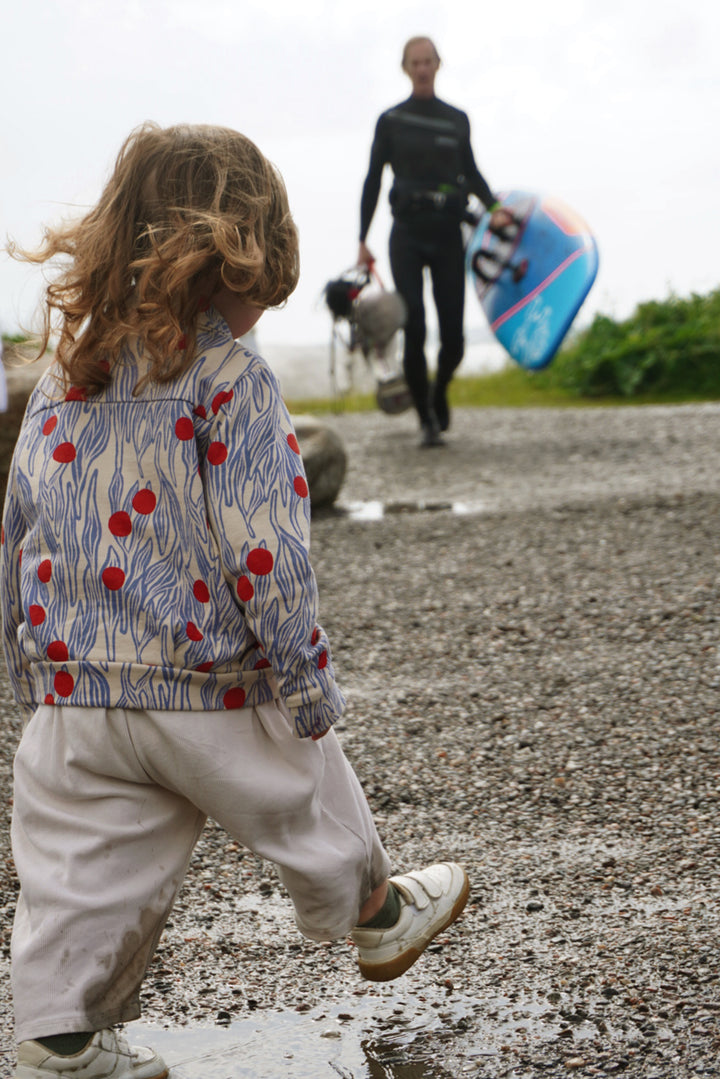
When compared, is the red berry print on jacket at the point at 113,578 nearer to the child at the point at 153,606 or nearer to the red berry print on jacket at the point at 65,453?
the child at the point at 153,606

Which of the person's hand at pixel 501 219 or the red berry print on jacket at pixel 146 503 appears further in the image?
the person's hand at pixel 501 219

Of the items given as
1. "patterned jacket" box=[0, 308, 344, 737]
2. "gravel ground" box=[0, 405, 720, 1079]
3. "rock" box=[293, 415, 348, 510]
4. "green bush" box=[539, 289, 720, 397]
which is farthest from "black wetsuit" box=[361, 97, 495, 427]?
"patterned jacket" box=[0, 308, 344, 737]

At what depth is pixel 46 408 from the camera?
183cm

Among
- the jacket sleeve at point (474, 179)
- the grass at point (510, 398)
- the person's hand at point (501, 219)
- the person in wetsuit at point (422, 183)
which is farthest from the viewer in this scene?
the grass at point (510, 398)

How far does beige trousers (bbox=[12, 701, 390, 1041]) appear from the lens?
1.68m

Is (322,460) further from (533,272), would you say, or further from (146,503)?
(146,503)

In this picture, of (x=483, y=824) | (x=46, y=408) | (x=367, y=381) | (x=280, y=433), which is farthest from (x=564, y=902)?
(x=367, y=381)

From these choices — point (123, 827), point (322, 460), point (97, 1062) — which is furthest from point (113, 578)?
point (322, 460)

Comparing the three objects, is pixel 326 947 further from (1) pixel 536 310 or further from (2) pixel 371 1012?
(1) pixel 536 310

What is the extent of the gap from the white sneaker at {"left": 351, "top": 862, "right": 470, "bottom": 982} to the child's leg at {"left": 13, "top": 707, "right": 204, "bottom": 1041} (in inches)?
14.8

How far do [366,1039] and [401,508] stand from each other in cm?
463

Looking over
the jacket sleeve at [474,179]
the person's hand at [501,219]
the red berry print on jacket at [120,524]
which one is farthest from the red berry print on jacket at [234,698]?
the person's hand at [501,219]

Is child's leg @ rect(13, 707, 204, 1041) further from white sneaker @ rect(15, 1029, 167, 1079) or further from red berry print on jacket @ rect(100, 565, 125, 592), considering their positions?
red berry print on jacket @ rect(100, 565, 125, 592)

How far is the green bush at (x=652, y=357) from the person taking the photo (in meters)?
11.1
